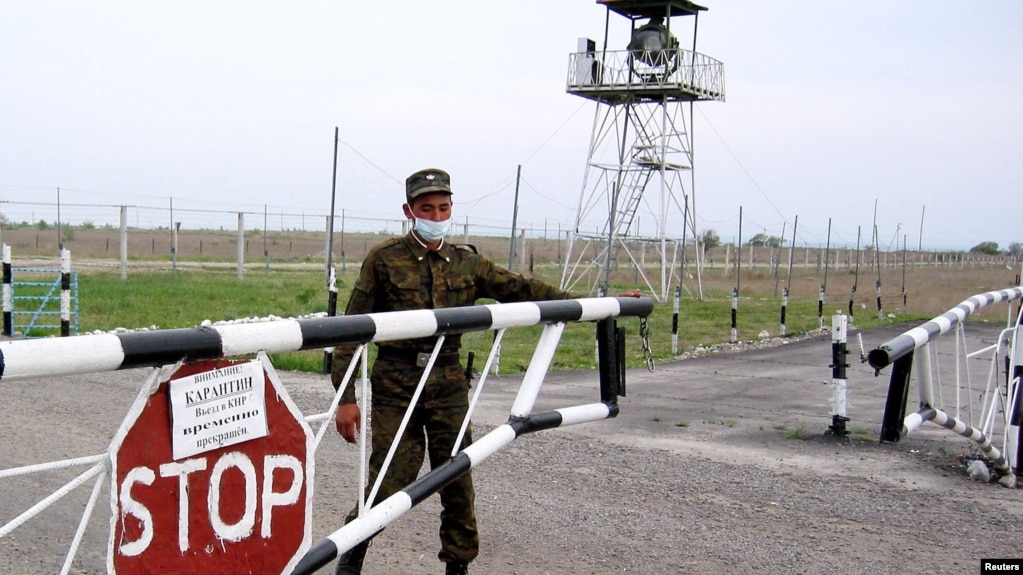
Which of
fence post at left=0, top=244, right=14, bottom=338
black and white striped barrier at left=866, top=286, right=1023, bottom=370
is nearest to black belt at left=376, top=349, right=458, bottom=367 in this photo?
black and white striped barrier at left=866, top=286, right=1023, bottom=370

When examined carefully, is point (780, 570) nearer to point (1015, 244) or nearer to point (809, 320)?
point (809, 320)

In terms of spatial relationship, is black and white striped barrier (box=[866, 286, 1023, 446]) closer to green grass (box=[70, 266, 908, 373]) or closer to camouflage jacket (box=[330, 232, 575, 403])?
camouflage jacket (box=[330, 232, 575, 403])

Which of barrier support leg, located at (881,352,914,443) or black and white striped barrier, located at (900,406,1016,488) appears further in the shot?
black and white striped barrier, located at (900,406,1016,488)

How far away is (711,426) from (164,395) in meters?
7.67

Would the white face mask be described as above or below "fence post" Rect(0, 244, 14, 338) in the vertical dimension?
above

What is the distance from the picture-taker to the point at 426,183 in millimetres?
4824

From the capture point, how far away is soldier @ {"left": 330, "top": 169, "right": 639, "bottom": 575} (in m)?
4.63

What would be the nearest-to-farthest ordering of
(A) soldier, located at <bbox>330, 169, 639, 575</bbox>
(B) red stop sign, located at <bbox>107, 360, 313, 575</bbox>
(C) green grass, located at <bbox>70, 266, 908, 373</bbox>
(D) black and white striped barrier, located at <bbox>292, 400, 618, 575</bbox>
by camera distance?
(B) red stop sign, located at <bbox>107, 360, 313, 575</bbox>
(D) black and white striped barrier, located at <bbox>292, 400, 618, 575</bbox>
(A) soldier, located at <bbox>330, 169, 639, 575</bbox>
(C) green grass, located at <bbox>70, 266, 908, 373</bbox>

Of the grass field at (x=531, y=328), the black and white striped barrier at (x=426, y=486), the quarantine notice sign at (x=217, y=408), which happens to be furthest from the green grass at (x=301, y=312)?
the quarantine notice sign at (x=217, y=408)

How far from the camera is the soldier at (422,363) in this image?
463cm

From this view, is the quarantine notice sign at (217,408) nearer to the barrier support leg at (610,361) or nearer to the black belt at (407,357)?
the black belt at (407,357)

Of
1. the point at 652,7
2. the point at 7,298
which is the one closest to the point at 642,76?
the point at 652,7

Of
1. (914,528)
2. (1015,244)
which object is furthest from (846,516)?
(1015,244)

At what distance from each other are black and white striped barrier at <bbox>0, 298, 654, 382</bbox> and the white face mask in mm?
628
